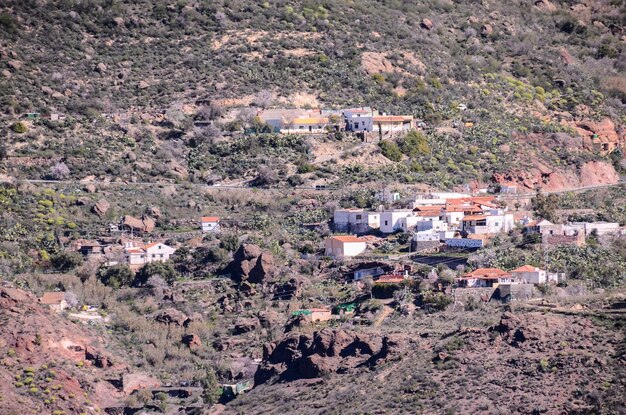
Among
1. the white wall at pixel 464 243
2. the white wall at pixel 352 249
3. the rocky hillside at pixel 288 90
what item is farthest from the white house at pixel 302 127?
the white wall at pixel 464 243

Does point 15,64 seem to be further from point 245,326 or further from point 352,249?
point 245,326

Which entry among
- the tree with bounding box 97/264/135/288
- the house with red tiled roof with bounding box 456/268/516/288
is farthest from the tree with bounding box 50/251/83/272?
the house with red tiled roof with bounding box 456/268/516/288

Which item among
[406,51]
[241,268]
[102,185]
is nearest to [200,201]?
[102,185]

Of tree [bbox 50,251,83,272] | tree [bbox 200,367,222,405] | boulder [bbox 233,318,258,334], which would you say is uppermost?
tree [bbox 50,251,83,272]

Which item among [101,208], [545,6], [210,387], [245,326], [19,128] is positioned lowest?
[210,387]

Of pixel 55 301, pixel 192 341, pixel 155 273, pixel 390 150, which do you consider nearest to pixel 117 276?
pixel 155 273

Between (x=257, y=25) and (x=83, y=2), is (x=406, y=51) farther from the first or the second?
(x=83, y=2)

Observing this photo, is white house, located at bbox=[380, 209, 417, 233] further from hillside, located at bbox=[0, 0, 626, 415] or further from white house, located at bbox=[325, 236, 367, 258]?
white house, located at bbox=[325, 236, 367, 258]
